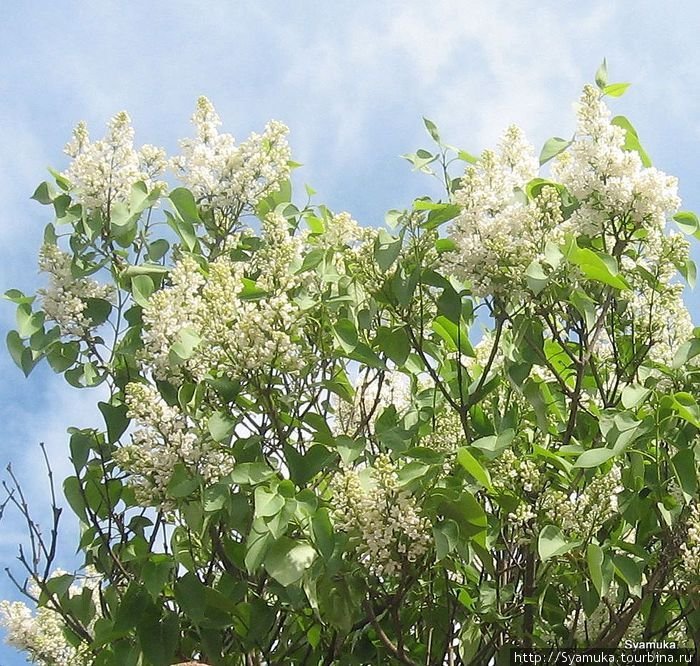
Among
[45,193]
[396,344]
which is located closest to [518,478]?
[396,344]

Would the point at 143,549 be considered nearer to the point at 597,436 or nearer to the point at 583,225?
the point at 597,436

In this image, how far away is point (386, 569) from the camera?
5.54ft

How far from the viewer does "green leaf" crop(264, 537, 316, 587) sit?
5.41 feet

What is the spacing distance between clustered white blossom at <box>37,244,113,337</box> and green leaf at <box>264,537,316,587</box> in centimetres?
83

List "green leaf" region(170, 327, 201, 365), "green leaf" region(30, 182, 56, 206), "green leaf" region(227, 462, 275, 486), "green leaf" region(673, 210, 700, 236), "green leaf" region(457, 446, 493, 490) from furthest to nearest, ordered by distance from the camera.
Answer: "green leaf" region(30, 182, 56, 206), "green leaf" region(673, 210, 700, 236), "green leaf" region(170, 327, 201, 365), "green leaf" region(227, 462, 275, 486), "green leaf" region(457, 446, 493, 490)

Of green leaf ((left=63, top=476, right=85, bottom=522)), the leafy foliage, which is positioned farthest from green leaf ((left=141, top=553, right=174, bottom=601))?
green leaf ((left=63, top=476, right=85, bottom=522))

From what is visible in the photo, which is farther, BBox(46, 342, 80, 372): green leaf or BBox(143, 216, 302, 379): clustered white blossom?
BBox(46, 342, 80, 372): green leaf

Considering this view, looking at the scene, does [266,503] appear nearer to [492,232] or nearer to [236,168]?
[492,232]

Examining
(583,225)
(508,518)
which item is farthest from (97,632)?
(583,225)

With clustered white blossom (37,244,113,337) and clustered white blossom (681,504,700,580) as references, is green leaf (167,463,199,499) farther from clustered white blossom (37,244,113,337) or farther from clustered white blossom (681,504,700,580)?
clustered white blossom (681,504,700,580)

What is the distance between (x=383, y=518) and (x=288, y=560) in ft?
0.56

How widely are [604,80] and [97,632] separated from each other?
154 centimetres

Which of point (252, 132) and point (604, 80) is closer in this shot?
point (604, 80)

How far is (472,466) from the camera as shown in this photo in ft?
5.32
